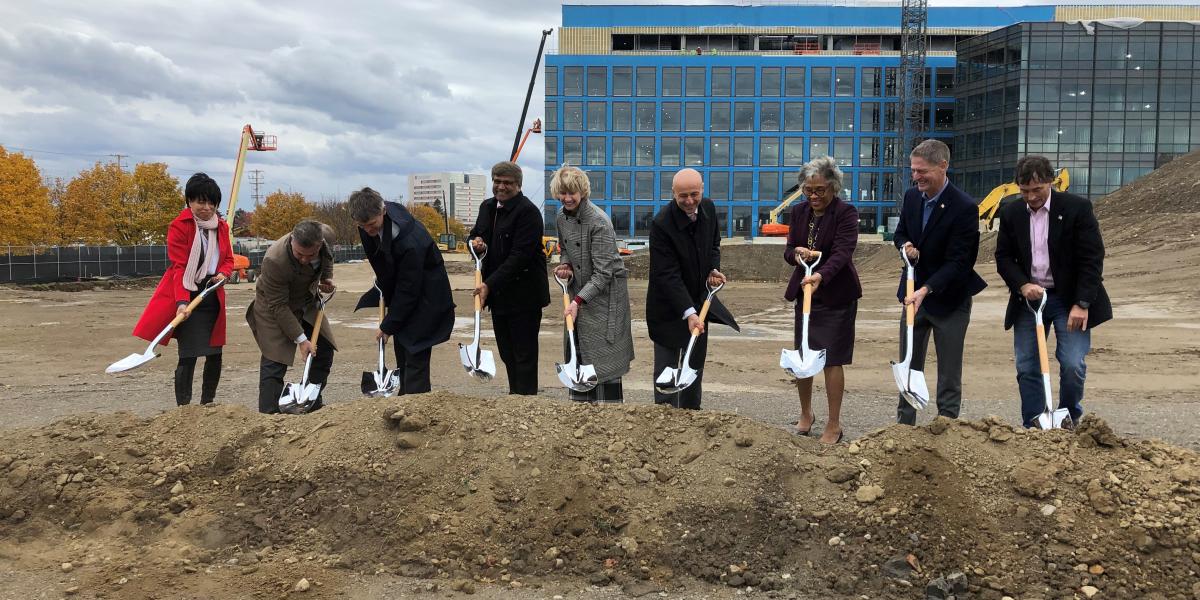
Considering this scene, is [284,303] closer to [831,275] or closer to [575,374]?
[575,374]

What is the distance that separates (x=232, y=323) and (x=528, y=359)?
1012cm

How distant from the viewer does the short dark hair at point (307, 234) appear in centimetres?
471

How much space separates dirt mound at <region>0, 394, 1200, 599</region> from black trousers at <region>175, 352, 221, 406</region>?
3.65ft

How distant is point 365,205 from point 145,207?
43.6 metres

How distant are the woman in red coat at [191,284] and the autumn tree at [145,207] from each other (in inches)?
1624

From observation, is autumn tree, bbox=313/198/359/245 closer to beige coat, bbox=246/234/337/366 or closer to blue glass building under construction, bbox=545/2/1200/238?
blue glass building under construction, bbox=545/2/1200/238

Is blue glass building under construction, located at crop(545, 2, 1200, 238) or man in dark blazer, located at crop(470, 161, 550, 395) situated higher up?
blue glass building under construction, located at crop(545, 2, 1200, 238)

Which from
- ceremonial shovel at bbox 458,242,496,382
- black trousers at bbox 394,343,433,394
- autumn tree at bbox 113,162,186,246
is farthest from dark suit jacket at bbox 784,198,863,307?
autumn tree at bbox 113,162,186,246

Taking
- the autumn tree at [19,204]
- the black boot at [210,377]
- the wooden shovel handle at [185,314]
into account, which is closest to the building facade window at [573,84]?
the autumn tree at [19,204]

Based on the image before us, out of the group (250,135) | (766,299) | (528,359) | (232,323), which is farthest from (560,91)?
(528,359)

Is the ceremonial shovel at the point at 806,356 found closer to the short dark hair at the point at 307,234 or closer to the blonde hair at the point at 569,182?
the blonde hair at the point at 569,182

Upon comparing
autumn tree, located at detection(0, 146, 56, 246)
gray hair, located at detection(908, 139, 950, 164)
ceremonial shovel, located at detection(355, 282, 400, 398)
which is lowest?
ceremonial shovel, located at detection(355, 282, 400, 398)

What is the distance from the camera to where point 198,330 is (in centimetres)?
506

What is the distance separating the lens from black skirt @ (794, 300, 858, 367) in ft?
14.7
